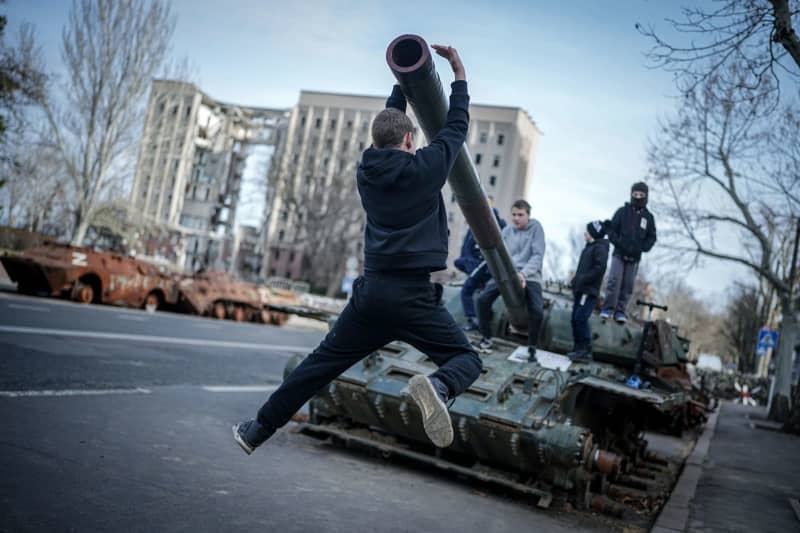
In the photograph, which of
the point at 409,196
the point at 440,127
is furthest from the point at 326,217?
the point at 409,196

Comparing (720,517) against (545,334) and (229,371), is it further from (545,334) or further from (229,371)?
(229,371)

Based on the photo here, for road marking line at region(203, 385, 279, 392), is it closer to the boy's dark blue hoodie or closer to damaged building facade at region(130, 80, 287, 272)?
the boy's dark blue hoodie

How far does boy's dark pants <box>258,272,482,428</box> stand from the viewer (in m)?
4.04

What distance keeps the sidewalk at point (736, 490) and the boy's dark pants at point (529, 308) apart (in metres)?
2.01

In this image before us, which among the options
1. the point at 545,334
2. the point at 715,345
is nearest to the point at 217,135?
the point at 545,334

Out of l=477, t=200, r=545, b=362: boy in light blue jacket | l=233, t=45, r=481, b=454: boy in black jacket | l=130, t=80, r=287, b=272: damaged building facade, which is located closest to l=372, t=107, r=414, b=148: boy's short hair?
l=233, t=45, r=481, b=454: boy in black jacket

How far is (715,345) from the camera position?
100000 mm

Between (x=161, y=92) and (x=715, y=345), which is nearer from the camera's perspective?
(x=161, y=92)

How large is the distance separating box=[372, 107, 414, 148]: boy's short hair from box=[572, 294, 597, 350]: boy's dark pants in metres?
4.88

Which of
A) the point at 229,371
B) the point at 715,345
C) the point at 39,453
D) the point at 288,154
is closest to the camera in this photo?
the point at 39,453

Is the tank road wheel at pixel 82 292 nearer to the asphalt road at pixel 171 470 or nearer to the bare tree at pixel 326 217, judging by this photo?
the asphalt road at pixel 171 470

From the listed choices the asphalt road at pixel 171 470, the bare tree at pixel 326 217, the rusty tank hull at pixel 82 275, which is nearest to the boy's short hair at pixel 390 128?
the asphalt road at pixel 171 470

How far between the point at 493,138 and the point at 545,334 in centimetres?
7418

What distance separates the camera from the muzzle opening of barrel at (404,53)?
391 centimetres
